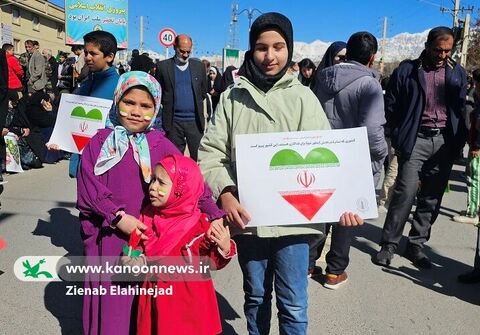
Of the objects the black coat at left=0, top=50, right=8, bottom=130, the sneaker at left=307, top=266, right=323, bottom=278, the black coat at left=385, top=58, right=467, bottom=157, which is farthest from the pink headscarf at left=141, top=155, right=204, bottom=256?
the black coat at left=0, top=50, right=8, bottom=130

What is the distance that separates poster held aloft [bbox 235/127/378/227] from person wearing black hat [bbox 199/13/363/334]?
2.1 inches

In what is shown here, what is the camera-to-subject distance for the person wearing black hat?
219 cm

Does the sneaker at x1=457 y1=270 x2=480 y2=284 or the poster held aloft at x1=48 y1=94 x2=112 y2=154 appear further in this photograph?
the sneaker at x1=457 y1=270 x2=480 y2=284

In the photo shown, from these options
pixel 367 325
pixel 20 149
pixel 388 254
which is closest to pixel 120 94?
pixel 367 325

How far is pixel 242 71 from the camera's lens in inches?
91.0

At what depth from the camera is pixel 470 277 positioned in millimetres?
3893

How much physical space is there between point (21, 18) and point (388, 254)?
49147mm

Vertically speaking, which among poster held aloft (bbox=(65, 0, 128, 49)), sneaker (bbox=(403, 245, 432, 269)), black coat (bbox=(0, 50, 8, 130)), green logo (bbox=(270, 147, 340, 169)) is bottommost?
sneaker (bbox=(403, 245, 432, 269))

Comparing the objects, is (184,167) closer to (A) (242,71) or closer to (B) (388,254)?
(A) (242,71)

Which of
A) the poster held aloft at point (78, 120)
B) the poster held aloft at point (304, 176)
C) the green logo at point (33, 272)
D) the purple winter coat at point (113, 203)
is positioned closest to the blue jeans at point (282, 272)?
the poster held aloft at point (304, 176)

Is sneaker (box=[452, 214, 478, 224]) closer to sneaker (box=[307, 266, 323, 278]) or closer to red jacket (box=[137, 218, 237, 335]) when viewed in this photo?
sneaker (box=[307, 266, 323, 278])

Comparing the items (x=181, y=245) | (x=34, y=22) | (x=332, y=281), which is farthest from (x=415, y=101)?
(x=34, y=22)

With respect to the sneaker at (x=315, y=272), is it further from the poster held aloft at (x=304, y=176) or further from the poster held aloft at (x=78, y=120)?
the poster held aloft at (x=78, y=120)

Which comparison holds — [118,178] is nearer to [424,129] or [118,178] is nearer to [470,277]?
[424,129]
